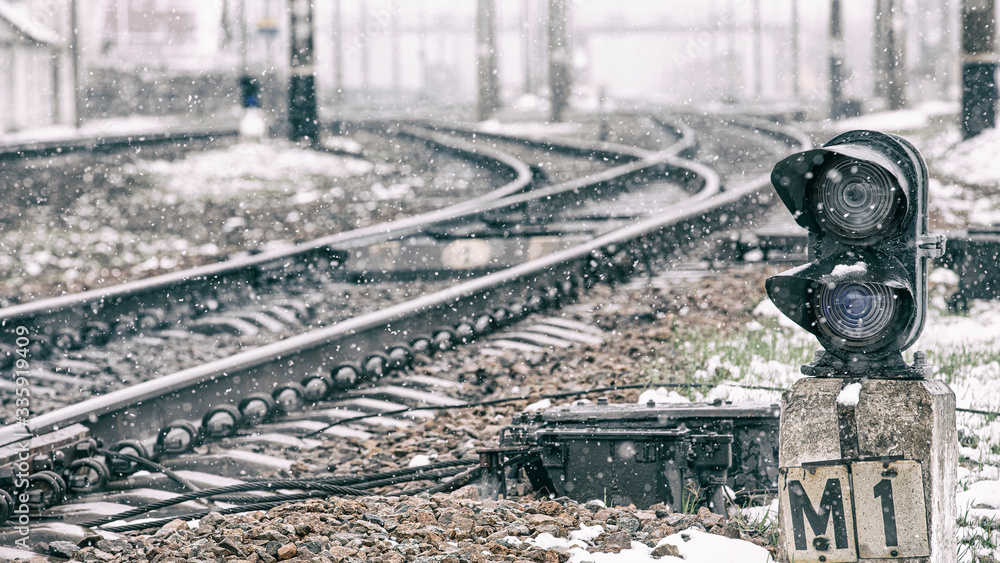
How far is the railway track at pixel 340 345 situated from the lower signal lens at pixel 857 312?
2.73m

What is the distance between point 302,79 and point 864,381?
17748 mm

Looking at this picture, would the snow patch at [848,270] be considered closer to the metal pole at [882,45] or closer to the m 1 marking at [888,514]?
the m 1 marking at [888,514]

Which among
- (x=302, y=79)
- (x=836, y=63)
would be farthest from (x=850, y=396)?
(x=836, y=63)

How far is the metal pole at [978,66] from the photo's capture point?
18062 mm

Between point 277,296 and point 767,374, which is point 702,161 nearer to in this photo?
point 277,296

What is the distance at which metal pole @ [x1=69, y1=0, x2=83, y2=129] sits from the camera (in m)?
26.1

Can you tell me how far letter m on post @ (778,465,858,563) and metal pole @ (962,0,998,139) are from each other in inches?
708

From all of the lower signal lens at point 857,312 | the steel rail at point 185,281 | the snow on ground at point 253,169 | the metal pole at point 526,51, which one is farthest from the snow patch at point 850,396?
the metal pole at point 526,51

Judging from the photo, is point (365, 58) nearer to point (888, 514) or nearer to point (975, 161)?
point (975, 161)

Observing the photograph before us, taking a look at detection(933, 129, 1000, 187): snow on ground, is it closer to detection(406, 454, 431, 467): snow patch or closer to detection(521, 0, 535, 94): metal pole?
detection(406, 454, 431, 467): snow patch

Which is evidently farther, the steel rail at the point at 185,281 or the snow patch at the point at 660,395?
the steel rail at the point at 185,281

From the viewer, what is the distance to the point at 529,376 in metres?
5.81

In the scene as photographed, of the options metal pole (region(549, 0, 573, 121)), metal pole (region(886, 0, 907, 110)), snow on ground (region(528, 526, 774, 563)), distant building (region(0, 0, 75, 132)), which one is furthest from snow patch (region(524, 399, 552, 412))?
distant building (region(0, 0, 75, 132))

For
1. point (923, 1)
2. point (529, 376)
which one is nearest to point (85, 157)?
point (529, 376)
